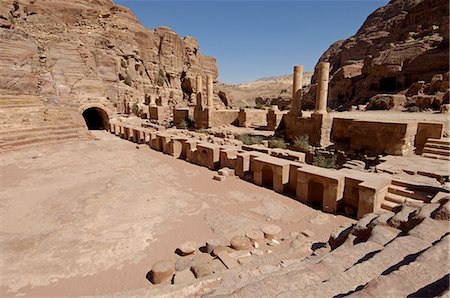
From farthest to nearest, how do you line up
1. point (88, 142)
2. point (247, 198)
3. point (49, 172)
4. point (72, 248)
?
1. point (88, 142)
2. point (49, 172)
3. point (247, 198)
4. point (72, 248)

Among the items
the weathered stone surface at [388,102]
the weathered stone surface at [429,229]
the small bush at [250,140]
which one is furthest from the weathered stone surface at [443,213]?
the weathered stone surface at [388,102]

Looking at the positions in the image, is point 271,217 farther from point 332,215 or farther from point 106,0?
point 106,0

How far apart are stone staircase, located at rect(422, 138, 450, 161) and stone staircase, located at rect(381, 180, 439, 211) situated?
13.1ft

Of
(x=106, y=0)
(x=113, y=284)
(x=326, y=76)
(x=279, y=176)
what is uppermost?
(x=106, y=0)

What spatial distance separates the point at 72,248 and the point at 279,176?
18.0ft

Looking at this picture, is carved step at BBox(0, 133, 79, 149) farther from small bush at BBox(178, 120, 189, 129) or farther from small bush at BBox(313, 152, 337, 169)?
small bush at BBox(313, 152, 337, 169)

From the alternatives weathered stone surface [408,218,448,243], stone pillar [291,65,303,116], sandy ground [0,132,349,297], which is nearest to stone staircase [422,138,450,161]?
sandy ground [0,132,349,297]

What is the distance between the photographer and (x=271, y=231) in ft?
17.0

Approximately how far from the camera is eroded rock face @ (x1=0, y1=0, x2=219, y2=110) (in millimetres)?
21250

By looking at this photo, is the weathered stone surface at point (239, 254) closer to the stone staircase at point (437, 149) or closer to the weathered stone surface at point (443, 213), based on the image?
the weathered stone surface at point (443, 213)

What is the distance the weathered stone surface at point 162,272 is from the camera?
12.8 ft

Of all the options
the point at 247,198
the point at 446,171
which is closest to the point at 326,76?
the point at 446,171

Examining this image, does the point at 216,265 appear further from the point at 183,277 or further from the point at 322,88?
the point at 322,88

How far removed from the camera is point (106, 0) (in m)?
35.1
